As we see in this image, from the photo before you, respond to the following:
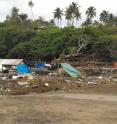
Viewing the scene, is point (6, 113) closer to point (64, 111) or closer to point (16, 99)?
point (64, 111)

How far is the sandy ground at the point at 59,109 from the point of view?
20078 millimetres

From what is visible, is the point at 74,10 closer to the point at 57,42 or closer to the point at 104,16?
the point at 104,16

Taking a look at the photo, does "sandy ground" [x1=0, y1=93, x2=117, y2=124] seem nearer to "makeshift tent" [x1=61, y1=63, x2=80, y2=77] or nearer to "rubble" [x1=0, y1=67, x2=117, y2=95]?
"rubble" [x1=0, y1=67, x2=117, y2=95]

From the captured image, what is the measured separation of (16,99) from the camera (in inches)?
1082

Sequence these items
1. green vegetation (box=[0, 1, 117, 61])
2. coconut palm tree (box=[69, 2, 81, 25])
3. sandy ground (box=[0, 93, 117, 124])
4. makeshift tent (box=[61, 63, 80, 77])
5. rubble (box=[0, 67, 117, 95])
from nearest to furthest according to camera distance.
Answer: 1. sandy ground (box=[0, 93, 117, 124])
2. rubble (box=[0, 67, 117, 95])
3. makeshift tent (box=[61, 63, 80, 77])
4. green vegetation (box=[0, 1, 117, 61])
5. coconut palm tree (box=[69, 2, 81, 25])

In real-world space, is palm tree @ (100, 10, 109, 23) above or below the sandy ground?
A: above

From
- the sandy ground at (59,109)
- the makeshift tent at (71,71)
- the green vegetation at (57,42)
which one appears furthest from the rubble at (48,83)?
the green vegetation at (57,42)

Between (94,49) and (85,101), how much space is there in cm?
2578

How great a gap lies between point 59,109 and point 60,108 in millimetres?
303

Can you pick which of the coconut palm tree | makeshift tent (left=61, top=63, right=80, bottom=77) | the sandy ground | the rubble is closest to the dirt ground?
the sandy ground

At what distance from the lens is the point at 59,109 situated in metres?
23.2

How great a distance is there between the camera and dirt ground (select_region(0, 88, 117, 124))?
791 inches

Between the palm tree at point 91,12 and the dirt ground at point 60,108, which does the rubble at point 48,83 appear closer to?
the dirt ground at point 60,108

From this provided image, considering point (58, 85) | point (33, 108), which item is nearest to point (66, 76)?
point (58, 85)
